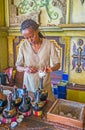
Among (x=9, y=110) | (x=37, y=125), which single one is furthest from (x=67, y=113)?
(x=9, y=110)

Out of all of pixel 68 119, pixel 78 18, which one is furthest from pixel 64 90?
pixel 68 119

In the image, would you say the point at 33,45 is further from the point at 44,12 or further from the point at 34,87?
the point at 44,12

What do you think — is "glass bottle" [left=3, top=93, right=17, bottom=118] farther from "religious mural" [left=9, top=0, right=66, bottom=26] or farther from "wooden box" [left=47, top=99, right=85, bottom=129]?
"religious mural" [left=9, top=0, right=66, bottom=26]

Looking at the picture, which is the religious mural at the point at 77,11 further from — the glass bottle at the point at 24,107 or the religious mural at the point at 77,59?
the glass bottle at the point at 24,107

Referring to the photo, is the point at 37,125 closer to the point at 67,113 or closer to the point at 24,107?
the point at 24,107

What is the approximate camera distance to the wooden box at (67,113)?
1.05 metres

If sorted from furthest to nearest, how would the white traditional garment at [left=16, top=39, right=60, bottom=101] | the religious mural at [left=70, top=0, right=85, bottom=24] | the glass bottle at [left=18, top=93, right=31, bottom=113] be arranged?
the religious mural at [left=70, top=0, right=85, bottom=24]
the white traditional garment at [left=16, top=39, right=60, bottom=101]
the glass bottle at [left=18, top=93, right=31, bottom=113]

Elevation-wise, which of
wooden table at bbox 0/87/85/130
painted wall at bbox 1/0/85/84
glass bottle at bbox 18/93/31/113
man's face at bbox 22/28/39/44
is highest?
painted wall at bbox 1/0/85/84

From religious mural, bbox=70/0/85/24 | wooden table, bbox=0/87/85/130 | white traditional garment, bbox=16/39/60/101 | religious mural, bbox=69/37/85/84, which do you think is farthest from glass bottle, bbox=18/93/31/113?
religious mural, bbox=70/0/85/24

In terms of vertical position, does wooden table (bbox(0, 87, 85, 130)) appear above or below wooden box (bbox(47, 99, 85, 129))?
below

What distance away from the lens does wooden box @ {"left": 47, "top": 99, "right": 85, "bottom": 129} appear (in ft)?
3.43

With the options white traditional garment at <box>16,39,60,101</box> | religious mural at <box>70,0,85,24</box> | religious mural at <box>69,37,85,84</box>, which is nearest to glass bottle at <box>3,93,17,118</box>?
white traditional garment at <box>16,39,60,101</box>

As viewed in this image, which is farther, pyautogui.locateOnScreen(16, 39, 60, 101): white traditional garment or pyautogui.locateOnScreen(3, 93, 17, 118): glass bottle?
pyautogui.locateOnScreen(16, 39, 60, 101): white traditional garment

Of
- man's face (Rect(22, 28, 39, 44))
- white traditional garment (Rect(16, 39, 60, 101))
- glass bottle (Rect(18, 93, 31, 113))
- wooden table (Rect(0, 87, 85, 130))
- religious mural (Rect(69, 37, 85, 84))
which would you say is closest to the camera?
wooden table (Rect(0, 87, 85, 130))
